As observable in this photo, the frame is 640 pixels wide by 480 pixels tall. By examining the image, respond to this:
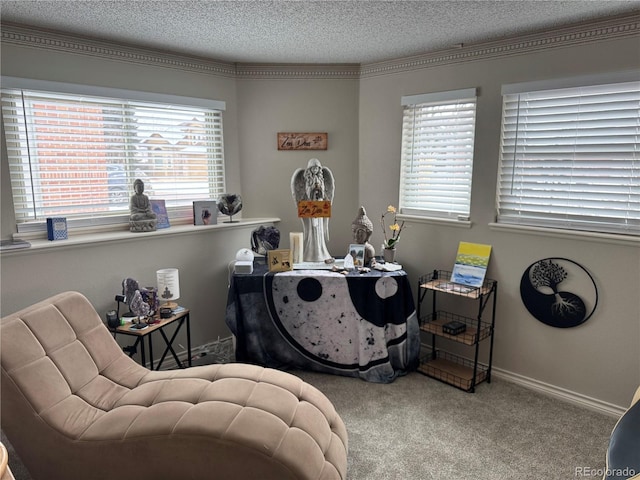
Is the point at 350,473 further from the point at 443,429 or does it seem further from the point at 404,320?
the point at 404,320

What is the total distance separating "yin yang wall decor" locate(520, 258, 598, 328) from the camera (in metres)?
2.64

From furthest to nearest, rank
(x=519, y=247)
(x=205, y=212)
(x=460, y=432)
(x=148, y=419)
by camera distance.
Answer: (x=205, y=212)
(x=519, y=247)
(x=460, y=432)
(x=148, y=419)

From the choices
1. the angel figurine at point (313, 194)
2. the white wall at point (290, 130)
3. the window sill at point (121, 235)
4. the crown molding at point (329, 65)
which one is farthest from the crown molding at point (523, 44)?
the window sill at point (121, 235)

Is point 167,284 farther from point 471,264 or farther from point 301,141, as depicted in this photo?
point 471,264

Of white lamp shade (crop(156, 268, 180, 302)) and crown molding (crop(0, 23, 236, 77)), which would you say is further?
white lamp shade (crop(156, 268, 180, 302))

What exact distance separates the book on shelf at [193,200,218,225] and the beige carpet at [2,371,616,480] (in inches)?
57.2

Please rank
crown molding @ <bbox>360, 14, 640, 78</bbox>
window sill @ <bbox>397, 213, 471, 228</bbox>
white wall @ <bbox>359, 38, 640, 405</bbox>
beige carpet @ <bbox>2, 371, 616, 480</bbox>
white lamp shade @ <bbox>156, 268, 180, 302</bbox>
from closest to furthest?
beige carpet @ <bbox>2, 371, 616, 480</bbox> < crown molding @ <bbox>360, 14, 640, 78</bbox> < white wall @ <bbox>359, 38, 640, 405</bbox> < white lamp shade @ <bbox>156, 268, 180, 302</bbox> < window sill @ <bbox>397, 213, 471, 228</bbox>

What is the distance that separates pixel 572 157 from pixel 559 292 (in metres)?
0.84

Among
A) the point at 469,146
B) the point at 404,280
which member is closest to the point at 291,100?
the point at 469,146

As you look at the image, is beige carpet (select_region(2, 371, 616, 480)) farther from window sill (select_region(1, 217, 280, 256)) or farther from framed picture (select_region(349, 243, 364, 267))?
window sill (select_region(1, 217, 280, 256))

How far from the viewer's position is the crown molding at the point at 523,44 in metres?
2.38

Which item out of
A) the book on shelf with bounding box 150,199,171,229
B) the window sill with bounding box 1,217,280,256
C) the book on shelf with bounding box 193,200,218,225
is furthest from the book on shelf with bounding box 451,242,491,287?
the book on shelf with bounding box 150,199,171,229

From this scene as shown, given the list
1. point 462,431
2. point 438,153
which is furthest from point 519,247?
point 462,431

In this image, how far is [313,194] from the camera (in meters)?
3.23
